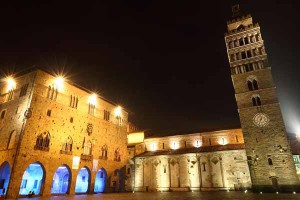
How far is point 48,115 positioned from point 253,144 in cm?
2831

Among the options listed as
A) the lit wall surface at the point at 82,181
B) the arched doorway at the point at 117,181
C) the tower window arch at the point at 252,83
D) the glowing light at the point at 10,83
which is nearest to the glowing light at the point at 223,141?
the tower window arch at the point at 252,83

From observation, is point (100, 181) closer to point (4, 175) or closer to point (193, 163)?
point (4, 175)

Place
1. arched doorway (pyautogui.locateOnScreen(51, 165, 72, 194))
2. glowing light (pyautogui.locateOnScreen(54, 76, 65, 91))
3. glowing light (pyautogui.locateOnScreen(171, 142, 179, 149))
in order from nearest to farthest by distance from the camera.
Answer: glowing light (pyautogui.locateOnScreen(54, 76, 65, 91)) < arched doorway (pyautogui.locateOnScreen(51, 165, 72, 194)) < glowing light (pyautogui.locateOnScreen(171, 142, 179, 149))

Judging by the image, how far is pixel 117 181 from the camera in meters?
36.0

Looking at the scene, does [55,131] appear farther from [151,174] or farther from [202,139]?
[202,139]

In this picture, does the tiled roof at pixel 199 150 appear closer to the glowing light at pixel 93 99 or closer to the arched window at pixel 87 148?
the arched window at pixel 87 148

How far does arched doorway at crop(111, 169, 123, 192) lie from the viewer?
35.2m

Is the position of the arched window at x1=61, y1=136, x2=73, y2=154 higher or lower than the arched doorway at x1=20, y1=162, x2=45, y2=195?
higher

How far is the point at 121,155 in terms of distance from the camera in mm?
37875

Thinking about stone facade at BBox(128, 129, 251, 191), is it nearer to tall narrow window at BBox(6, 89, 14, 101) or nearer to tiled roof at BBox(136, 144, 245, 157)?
tiled roof at BBox(136, 144, 245, 157)

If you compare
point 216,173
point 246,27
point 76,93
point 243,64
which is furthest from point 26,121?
point 246,27

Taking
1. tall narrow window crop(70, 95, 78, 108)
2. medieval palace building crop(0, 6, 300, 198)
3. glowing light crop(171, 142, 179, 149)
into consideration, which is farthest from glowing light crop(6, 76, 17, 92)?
glowing light crop(171, 142, 179, 149)

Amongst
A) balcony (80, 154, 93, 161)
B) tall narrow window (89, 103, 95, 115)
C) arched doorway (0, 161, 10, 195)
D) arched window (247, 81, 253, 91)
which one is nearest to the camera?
arched doorway (0, 161, 10, 195)

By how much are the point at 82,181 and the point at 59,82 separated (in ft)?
52.8
